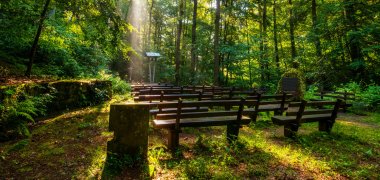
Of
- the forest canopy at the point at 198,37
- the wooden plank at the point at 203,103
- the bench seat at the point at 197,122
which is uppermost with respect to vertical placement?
the forest canopy at the point at 198,37

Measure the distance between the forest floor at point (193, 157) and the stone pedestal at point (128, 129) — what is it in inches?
9.3

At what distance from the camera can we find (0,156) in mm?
4793

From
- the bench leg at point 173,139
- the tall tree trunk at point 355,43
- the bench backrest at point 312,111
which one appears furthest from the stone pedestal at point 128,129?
the tall tree trunk at point 355,43

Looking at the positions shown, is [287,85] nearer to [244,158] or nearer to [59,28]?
[244,158]

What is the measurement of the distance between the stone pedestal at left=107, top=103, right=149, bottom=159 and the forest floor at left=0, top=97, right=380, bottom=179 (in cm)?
24

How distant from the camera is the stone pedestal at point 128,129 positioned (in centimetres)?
463

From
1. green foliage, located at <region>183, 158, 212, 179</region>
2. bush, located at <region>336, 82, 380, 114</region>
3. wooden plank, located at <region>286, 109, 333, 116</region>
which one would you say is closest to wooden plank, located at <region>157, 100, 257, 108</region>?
green foliage, located at <region>183, 158, 212, 179</region>

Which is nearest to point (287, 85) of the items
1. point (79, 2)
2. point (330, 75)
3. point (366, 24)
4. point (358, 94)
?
point (358, 94)

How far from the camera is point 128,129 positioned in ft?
15.3

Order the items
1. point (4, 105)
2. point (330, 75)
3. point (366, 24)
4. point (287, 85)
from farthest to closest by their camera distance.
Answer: point (330, 75)
point (366, 24)
point (287, 85)
point (4, 105)

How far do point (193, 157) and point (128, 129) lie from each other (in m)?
1.49

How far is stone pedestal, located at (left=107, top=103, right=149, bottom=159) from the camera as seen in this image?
182 inches

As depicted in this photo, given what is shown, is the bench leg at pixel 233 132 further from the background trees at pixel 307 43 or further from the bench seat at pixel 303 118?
the background trees at pixel 307 43

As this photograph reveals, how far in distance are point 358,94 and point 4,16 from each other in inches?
725
